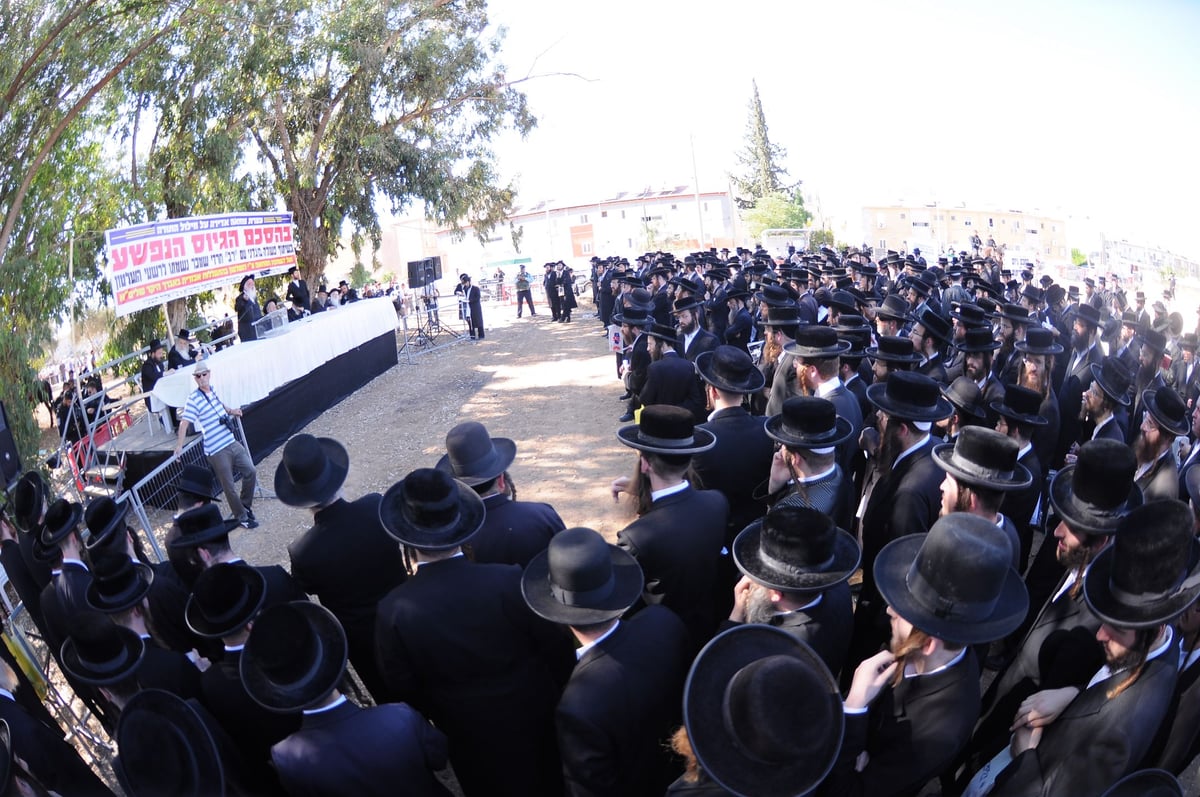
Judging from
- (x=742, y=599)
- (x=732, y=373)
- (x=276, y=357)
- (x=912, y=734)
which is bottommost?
(x=912, y=734)

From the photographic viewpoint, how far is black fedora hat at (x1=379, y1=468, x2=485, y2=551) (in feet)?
9.98

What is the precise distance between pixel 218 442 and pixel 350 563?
4.91m

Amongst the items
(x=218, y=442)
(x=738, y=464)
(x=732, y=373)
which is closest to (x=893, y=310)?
(x=732, y=373)

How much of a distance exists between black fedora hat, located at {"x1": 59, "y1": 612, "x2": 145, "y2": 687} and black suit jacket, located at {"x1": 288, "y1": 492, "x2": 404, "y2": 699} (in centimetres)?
88

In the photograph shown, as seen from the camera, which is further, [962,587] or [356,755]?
[356,755]

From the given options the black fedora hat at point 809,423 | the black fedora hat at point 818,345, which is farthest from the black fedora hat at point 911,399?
the black fedora hat at point 818,345

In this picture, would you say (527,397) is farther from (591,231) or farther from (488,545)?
(591,231)

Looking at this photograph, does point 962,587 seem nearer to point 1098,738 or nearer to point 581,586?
→ point 1098,738

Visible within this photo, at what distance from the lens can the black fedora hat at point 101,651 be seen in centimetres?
295

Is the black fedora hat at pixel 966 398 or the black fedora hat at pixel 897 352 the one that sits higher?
the black fedora hat at pixel 897 352

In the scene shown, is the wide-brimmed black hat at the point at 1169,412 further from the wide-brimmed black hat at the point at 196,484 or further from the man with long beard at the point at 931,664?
the wide-brimmed black hat at the point at 196,484

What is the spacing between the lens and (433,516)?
121 inches

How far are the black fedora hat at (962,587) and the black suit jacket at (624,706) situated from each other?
0.83 meters

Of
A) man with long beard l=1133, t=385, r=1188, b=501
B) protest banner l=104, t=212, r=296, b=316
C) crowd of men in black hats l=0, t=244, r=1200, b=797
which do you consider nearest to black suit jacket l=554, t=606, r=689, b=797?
crowd of men in black hats l=0, t=244, r=1200, b=797
